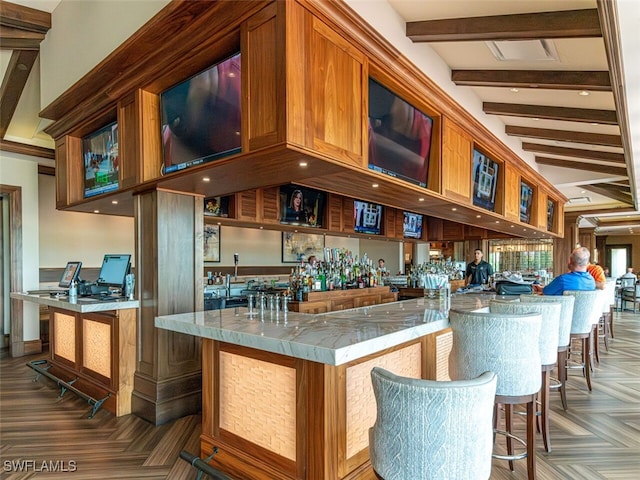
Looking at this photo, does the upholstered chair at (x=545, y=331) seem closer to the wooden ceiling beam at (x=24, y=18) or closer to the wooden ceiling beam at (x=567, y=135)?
the wooden ceiling beam at (x=567, y=135)

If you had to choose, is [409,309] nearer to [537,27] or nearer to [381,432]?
[381,432]

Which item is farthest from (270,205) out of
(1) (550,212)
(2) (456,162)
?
(1) (550,212)

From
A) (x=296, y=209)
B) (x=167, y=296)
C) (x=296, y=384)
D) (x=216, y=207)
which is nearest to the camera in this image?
(x=296, y=384)

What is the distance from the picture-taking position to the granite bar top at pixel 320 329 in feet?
5.53

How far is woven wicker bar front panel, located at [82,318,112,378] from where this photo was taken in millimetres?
3496

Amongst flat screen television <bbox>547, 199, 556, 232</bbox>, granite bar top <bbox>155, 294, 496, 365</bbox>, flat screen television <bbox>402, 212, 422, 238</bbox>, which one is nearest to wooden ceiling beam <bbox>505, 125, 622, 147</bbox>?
granite bar top <bbox>155, 294, 496, 365</bbox>

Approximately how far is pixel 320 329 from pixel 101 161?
2956 millimetres

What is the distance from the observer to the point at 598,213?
1030cm

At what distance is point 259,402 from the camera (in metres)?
2.16

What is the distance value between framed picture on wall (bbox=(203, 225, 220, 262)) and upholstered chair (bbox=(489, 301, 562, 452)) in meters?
5.63

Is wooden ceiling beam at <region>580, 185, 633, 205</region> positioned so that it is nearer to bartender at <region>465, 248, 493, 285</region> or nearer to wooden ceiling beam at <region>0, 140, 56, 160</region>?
bartender at <region>465, 248, 493, 285</region>

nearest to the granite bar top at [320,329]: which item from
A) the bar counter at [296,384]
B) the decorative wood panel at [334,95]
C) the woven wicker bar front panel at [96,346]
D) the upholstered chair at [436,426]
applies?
the bar counter at [296,384]

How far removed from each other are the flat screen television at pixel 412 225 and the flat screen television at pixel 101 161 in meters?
5.75

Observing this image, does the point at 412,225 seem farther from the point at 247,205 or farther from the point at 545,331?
the point at 545,331
